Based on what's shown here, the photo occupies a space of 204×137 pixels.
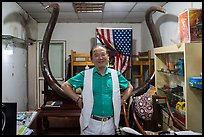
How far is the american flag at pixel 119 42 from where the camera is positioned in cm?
418

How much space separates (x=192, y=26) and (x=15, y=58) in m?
2.71

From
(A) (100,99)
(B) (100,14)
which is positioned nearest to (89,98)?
(A) (100,99)

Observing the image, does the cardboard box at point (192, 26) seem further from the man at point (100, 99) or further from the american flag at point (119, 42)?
the american flag at point (119, 42)

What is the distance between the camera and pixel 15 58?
139 inches

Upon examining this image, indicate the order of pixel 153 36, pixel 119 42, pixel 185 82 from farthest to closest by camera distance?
pixel 119 42, pixel 153 36, pixel 185 82

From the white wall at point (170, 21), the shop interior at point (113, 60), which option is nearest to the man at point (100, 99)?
the shop interior at point (113, 60)

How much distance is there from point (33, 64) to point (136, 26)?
2.57 meters

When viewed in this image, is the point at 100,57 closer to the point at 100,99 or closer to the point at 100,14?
the point at 100,99

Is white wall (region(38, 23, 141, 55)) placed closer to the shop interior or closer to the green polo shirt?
the shop interior

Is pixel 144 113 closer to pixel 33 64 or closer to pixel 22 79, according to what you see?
pixel 22 79

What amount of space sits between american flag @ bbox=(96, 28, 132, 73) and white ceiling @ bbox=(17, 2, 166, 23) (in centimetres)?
38

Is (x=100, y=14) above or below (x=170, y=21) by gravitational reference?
above

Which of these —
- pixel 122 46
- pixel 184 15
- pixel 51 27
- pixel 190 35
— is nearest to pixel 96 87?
pixel 190 35

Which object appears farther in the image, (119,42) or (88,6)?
(119,42)
